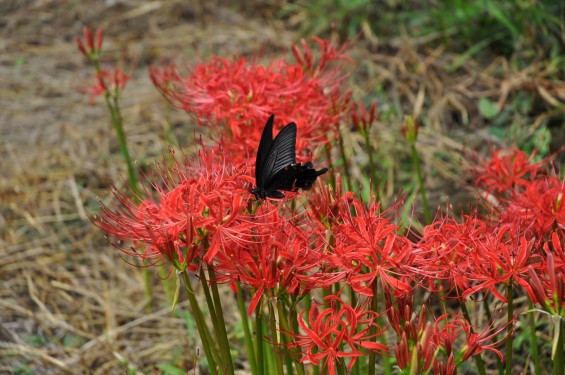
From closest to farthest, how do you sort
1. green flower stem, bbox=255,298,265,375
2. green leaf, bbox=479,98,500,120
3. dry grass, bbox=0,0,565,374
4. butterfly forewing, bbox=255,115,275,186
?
green flower stem, bbox=255,298,265,375 < butterfly forewing, bbox=255,115,275,186 < dry grass, bbox=0,0,565,374 < green leaf, bbox=479,98,500,120

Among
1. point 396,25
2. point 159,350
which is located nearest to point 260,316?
point 159,350

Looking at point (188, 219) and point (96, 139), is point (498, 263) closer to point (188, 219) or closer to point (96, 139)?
point (188, 219)

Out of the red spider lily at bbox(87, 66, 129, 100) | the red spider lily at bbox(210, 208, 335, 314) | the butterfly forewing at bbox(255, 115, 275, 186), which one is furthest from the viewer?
the red spider lily at bbox(87, 66, 129, 100)

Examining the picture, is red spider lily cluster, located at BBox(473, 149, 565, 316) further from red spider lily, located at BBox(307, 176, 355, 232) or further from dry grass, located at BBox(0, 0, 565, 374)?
dry grass, located at BBox(0, 0, 565, 374)

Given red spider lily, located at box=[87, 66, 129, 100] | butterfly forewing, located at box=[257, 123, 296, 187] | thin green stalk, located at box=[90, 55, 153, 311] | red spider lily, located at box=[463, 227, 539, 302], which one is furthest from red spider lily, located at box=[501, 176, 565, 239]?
red spider lily, located at box=[87, 66, 129, 100]

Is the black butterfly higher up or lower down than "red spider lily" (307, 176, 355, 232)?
higher up

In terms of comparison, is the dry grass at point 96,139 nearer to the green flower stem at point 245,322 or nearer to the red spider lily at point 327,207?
the green flower stem at point 245,322

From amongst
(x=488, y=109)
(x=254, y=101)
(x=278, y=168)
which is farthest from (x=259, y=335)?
(x=488, y=109)
